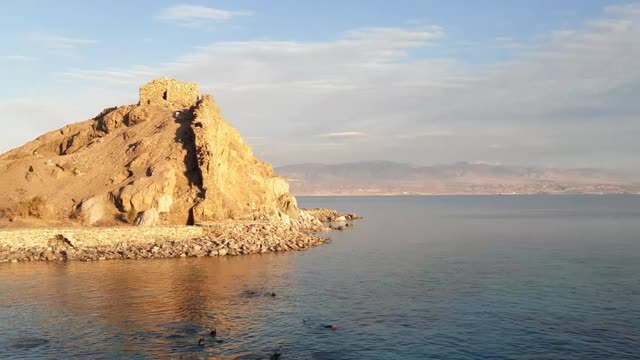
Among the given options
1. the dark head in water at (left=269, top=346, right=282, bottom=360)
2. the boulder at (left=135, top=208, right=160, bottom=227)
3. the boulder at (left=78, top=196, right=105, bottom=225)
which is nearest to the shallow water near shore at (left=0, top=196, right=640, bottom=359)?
the dark head in water at (left=269, top=346, right=282, bottom=360)

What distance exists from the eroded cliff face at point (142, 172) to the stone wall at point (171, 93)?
0.14m

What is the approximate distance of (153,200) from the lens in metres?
64.6

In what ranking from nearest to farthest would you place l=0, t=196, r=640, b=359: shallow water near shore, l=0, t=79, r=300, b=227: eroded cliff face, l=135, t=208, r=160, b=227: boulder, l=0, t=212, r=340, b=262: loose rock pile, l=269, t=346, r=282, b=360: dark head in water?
l=269, t=346, r=282, b=360: dark head in water
l=0, t=196, r=640, b=359: shallow water near shore
l=0, t=212, r=340, b=262: loose rock pile
l=135, t=208, r=160, b=227: boulder
l=0, t=79, r=300, b=227: eroded cliff face

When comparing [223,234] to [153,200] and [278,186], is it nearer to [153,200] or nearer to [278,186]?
[153,200]

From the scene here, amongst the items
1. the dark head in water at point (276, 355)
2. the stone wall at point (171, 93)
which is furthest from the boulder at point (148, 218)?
the dark head in water at point (276, 355)

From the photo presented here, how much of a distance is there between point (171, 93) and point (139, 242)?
30.4 meters

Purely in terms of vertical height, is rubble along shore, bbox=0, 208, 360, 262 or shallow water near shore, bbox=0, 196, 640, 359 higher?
rubble along shore, bbox=0, 208, 360, 262

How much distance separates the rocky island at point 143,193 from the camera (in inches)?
2274

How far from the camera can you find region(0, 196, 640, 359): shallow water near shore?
90.0 ft

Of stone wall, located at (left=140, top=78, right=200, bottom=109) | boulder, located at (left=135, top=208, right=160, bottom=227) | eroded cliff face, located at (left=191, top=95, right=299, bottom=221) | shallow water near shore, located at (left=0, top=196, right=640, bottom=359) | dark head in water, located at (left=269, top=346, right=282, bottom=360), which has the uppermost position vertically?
stone wall, located at (left=140, top=78, right=200, bottom=109)

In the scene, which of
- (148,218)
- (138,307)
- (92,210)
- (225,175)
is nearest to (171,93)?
(225,175)

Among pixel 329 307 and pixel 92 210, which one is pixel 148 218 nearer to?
pixel 92 210

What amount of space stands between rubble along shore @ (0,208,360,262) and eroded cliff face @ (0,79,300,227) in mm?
2665

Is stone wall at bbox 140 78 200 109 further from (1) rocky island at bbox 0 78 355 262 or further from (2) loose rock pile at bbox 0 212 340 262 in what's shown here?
(2) loose rock pile at bbox 0 212 340 262
